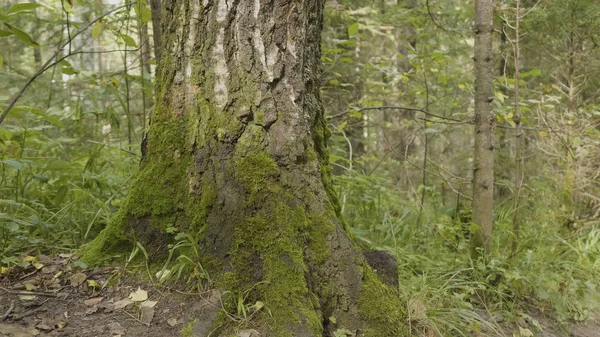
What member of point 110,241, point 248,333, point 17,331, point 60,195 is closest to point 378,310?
point 248,333

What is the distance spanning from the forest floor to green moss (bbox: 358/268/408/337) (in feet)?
2.06

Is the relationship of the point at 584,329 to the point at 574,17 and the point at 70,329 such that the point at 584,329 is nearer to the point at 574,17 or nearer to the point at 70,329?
the point at 70,329

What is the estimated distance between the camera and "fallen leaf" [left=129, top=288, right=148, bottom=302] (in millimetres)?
2410

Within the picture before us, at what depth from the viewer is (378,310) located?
2406 millimetres

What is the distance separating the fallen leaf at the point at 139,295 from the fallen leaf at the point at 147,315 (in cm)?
8

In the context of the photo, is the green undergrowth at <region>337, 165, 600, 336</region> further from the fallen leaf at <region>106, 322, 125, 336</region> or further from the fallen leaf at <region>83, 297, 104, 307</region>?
the fallen leaf at <region>83, 297, 104, 307</region>

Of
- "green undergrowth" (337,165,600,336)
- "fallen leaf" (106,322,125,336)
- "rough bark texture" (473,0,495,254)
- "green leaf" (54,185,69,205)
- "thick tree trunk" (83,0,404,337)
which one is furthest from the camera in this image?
"rough bark texture" (473,0,495,254)

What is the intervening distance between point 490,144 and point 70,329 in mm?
3100

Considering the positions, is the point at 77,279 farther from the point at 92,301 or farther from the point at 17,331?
the point at 17,331

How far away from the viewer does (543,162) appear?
747 cm

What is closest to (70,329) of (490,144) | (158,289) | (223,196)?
(158,289)

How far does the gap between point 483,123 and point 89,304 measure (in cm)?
299

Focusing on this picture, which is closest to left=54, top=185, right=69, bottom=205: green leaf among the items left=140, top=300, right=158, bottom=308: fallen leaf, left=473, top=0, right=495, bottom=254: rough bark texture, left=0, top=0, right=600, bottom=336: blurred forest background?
left=0, top=0, right=600, bottom=336: blurred forest background

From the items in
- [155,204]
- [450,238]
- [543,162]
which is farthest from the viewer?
[543,162]
